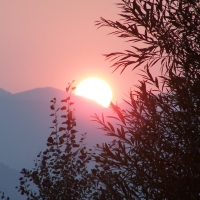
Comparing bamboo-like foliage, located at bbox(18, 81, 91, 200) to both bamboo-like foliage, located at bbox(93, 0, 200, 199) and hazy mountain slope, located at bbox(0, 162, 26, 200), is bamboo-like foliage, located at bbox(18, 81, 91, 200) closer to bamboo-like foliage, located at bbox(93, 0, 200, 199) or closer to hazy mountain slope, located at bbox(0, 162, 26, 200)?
bamboo-like foliage, located at bbox(93, 0, 200, 199)

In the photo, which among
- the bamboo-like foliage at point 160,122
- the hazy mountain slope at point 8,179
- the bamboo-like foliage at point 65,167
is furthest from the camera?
the hazy mountain slope at point 8,179

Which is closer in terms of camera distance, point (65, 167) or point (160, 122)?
point (160, 122)

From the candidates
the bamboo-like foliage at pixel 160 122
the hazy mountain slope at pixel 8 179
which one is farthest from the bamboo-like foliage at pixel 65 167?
the hazy mountain slope at pixel 8 179

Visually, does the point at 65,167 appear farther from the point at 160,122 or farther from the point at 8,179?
the point at 8,179

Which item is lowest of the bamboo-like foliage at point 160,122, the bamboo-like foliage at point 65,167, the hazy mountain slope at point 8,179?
the bamboo-like foliage at point 160,122

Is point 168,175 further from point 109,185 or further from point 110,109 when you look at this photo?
point 110,109

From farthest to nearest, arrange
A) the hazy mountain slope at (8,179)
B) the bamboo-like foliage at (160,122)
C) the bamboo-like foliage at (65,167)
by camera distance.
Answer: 1. the hazy mountain slope at (8,179)
2. the bamboo-like foliage at (65,167)
3. the bamboo-like foliage at (160,122)

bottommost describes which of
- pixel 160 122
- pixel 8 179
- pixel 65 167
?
pixel 160 122

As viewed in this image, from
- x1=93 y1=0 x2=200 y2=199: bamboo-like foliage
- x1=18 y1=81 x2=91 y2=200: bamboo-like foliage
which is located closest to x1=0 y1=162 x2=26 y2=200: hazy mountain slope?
x1=18 y1=81 x2=91 y2=200: bamboo-like foliage

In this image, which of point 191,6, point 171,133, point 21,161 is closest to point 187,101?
point 171,133

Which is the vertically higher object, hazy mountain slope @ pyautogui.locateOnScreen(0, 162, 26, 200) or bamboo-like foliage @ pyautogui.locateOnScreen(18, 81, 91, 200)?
hazy mountain slope @ pyautogui.locateOnScreen(0, 162, 26, 200)

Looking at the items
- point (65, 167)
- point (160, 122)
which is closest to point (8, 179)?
point (65, 167)

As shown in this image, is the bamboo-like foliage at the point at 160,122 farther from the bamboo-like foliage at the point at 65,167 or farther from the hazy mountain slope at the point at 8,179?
the hazy mountain slope at the point at 8,179

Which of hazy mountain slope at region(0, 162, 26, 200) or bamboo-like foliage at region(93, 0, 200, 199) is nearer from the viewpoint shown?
bamboo-like foliage at region(93, 0, 200, 199)
